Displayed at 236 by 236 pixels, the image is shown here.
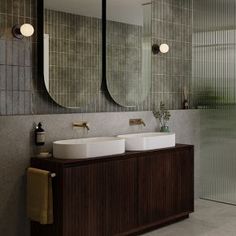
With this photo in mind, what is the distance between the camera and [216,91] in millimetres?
5492

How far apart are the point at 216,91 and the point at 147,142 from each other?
1.60m

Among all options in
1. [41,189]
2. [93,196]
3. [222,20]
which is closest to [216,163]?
[222,20]

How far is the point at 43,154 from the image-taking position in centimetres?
388

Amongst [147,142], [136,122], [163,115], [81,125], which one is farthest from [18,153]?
[163,115]

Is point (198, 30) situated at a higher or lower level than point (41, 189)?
higher

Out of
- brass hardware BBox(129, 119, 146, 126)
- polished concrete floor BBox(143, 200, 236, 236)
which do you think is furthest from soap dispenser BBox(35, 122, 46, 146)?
polished concrete floor BBox(143, 200, 236, 236)

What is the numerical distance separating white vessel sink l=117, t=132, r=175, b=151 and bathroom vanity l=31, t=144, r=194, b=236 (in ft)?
0.23

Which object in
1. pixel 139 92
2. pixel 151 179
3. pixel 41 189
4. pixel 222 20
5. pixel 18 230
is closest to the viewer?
pixel 41 189

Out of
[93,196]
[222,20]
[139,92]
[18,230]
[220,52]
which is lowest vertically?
[18,230]

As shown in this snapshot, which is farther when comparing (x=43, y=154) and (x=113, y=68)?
(x=113, y=68)

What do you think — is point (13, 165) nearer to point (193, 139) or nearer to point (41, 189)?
point (41, 189)

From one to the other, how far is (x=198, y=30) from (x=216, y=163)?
68.3 inches

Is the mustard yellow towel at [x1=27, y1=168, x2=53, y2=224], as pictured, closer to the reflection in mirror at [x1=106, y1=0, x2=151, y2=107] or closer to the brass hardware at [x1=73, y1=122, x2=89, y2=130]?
the brass hardware at [x1=73, y1=122, x2=89, y2=130]

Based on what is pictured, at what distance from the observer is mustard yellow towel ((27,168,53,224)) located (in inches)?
141
